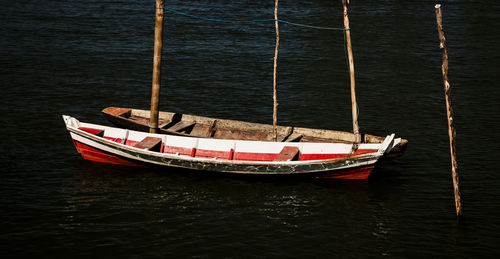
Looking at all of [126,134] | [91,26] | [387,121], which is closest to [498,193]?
[387,121]

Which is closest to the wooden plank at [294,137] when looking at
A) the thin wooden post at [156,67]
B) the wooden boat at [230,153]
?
the wooden boat at [230,153]

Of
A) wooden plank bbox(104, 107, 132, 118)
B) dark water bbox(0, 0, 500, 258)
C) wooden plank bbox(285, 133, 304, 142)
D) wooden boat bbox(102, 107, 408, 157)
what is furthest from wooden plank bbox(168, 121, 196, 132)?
wooden plank bbox(285, 133, 304, 142)

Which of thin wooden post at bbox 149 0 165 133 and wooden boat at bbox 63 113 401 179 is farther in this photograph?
thin wooden post at bbox 149 0 165 133

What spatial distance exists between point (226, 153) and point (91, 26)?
32.7m

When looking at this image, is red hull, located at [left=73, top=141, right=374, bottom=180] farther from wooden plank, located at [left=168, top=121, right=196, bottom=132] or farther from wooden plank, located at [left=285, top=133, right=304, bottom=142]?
wooden plank, located at [left=168, top=121, right=196, bottom=132]

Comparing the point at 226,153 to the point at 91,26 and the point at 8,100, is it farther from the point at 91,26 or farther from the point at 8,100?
the point at 91,26

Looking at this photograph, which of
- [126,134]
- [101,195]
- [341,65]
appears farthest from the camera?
[341,65]

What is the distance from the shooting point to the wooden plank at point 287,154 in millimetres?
24516

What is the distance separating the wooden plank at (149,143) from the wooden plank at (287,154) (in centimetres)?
515

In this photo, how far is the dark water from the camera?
21.2 metres

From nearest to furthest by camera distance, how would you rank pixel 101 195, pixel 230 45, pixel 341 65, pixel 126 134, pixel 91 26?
pixel 101 195, pixel 126 134, pixel 341 65, pixel 230 45, pixel 91 26

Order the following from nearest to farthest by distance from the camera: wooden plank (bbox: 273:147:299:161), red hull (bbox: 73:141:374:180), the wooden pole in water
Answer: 1. the wooden pole in water
2. red hull (bbox: 73:141:374:180)
3. wooden plank (bbox: 273:147:299:161)

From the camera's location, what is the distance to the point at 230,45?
49281mm

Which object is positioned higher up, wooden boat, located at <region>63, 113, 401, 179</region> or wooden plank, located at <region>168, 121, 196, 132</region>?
wooden plank, located at <region>168, 121, 196, 132</region>
